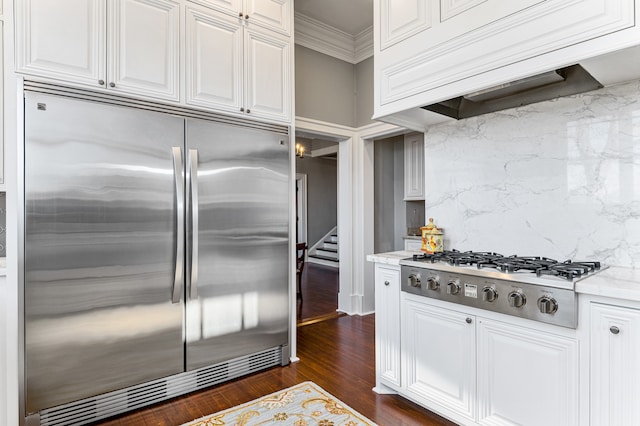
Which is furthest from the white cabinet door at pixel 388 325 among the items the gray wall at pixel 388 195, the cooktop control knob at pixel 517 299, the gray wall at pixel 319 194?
the gray wall at pixel 319 194

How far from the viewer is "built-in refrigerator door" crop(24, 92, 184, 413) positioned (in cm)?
193

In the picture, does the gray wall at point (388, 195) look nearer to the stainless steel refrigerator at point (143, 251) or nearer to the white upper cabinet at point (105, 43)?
the stainless steel refrigerator at point (143, 251)

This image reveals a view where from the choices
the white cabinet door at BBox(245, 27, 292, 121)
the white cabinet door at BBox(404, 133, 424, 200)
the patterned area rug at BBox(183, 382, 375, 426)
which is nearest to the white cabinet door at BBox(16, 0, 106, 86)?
the white cabinet door at BBox(245, 27, 292, 121)

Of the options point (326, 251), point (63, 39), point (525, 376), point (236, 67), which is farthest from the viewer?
point (326, 251)

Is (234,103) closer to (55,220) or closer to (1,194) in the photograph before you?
(55,220)

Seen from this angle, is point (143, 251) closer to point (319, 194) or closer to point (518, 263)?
point (518, 263)

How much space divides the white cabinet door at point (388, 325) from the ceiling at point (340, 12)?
2.75 meters

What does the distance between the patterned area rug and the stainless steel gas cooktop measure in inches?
33.8

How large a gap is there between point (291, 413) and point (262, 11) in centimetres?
293

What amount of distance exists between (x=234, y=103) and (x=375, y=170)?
2419 mm

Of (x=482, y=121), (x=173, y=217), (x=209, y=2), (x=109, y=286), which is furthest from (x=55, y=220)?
(x=482, y=121)

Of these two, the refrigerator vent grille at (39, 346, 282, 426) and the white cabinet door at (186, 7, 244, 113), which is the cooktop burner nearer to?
the refrigerator vent grille at (39, 346, 282, 426)

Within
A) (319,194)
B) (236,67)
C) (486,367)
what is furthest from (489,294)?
(319,194)

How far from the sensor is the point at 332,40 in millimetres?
4070
